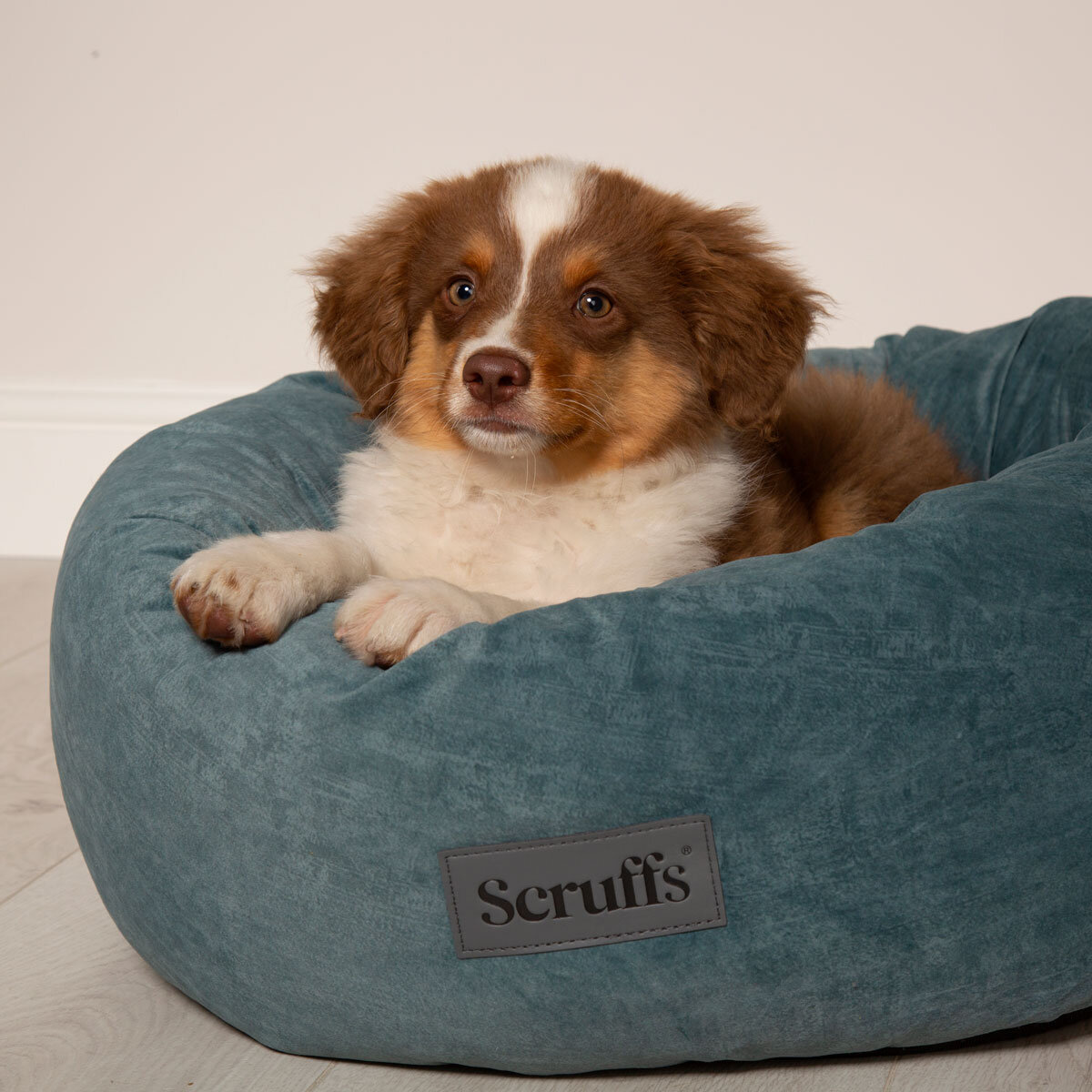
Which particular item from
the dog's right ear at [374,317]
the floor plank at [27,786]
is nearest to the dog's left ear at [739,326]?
the dog's right ear at [374,317]

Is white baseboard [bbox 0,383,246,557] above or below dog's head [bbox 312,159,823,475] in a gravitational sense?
below

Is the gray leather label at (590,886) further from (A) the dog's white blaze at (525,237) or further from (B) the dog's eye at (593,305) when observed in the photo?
(B) the dog's eye at (593,305)

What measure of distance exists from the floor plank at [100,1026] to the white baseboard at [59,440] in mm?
3495

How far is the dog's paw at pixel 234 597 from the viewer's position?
7.01 feet

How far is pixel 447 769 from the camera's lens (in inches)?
73.4

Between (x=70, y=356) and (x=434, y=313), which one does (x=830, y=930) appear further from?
(x=70, y=356)

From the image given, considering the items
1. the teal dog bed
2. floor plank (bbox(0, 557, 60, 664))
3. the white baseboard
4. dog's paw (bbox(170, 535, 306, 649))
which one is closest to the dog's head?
dog's paw (bbox(170, 535, 306, 649))

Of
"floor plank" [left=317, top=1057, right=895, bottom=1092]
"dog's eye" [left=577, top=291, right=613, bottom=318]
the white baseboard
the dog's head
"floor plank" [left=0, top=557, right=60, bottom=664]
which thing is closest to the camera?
"floor plank" [left=317, top=1057, right=895, bottom=1092]

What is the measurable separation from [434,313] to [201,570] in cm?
90

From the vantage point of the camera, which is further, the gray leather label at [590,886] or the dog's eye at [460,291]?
the dog's eye at [460,291]

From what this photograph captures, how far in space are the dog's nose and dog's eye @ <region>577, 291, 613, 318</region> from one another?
0.29 metres

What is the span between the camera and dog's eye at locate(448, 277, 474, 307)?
270 cm

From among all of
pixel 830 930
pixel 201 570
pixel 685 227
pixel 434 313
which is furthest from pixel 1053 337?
pixel 201 570

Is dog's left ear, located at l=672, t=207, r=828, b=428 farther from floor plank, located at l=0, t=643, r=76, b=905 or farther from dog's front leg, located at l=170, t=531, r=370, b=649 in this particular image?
floor plank, located at l=0, t=643, r=76, b=905
